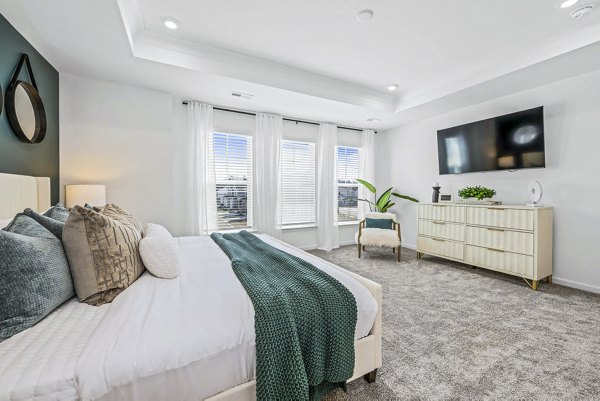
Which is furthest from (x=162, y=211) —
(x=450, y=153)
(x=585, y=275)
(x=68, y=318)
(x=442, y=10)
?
(x=585, y=275)

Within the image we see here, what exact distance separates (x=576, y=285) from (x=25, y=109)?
5.92 metres

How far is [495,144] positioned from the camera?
11.5 feet

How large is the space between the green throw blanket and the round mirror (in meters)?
2.22

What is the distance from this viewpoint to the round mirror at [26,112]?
1955mm

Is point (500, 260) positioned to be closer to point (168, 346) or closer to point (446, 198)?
point (446, 198)

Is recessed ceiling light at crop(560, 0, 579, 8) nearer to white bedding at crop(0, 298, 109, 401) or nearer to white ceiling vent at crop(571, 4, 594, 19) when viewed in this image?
white ceiling vent at crop(571, 4, 594, 19)

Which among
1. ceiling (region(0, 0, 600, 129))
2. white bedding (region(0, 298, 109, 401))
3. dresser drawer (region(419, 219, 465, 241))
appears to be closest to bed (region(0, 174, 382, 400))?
white bedding (region(0, 298, 109, 401))

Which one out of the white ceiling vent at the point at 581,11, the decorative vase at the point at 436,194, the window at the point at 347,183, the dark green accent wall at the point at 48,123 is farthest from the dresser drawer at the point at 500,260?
the dark green accent wall at the point at 48,123

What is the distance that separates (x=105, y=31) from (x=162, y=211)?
200 centimetres

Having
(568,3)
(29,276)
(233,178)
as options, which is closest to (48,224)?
(29,276)

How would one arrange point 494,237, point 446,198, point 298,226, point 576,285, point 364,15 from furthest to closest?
point 298,226 → point 446,198 → point 494,237 → point 576,285 → point 364,15

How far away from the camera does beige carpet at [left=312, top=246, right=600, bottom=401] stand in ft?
4.77

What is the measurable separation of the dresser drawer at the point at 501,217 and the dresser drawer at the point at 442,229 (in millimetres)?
199

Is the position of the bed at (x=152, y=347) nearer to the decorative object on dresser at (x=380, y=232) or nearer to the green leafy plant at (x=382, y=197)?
the decorative object on dresser at (x=380, y=232)
